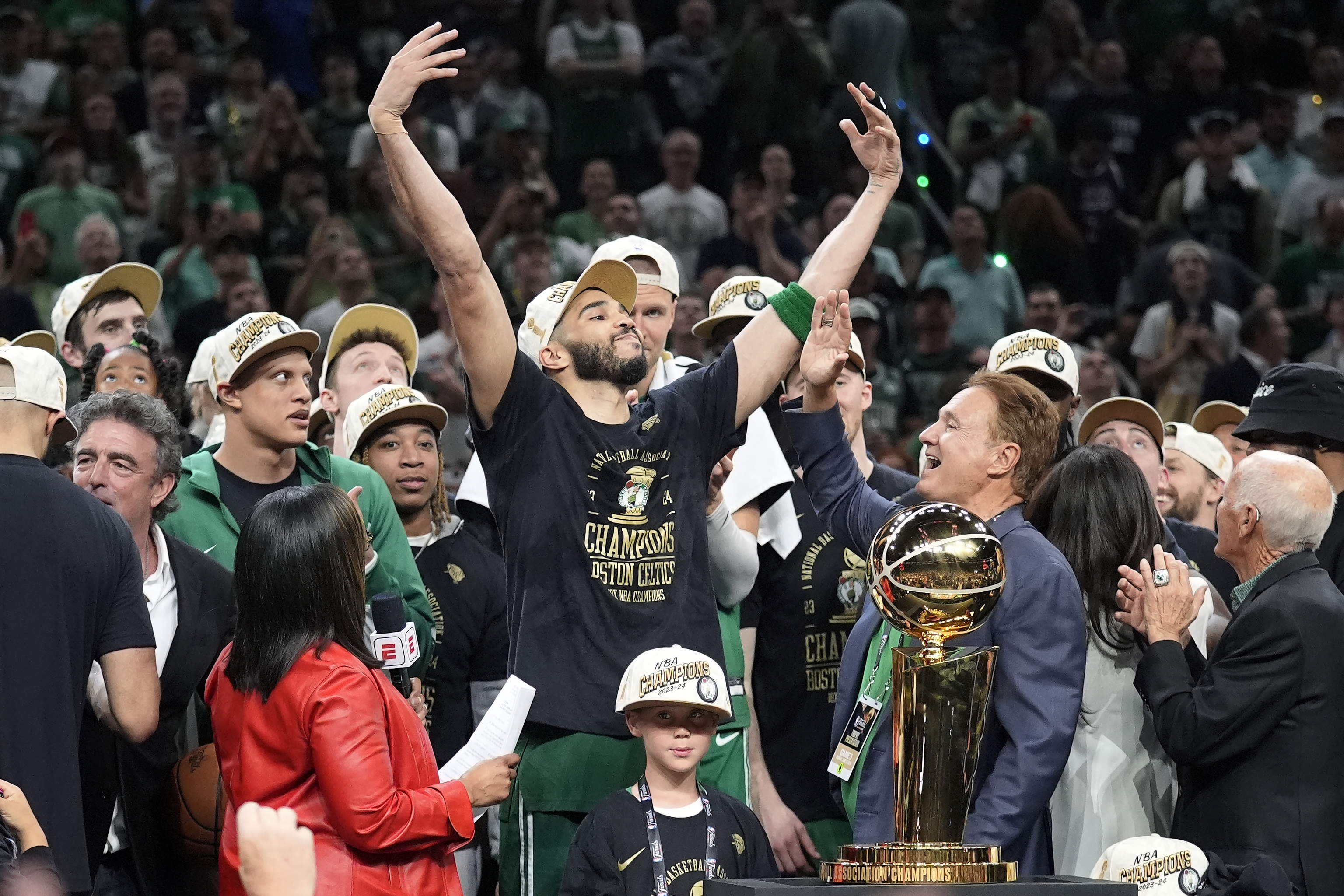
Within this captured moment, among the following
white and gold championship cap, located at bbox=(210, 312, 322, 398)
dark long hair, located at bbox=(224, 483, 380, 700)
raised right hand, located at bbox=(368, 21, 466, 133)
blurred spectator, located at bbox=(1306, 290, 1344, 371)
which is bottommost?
blurred spectator, located at bbox=(1306, 290, 1344, 371)

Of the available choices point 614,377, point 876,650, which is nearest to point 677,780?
point 876,650

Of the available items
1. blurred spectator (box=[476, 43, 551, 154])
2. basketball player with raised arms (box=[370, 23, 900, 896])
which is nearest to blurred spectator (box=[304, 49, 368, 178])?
blurred spectator (box=[476, 43, 551, 154])

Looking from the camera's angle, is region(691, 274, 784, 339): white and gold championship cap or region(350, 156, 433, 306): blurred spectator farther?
region(350, 156, 433, 306): blurred spectator

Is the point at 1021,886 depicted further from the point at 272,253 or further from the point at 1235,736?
the point at 272,253

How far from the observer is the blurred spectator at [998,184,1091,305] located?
1168 cm

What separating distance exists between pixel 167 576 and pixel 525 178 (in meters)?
7.15

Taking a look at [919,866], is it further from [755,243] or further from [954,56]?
[954,56]

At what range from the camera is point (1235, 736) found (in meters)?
4.20

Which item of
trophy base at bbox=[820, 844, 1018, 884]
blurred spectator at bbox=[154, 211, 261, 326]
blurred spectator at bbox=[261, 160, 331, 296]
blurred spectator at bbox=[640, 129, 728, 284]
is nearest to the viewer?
trophy base at bbox=[820, 844, 1018, 884]

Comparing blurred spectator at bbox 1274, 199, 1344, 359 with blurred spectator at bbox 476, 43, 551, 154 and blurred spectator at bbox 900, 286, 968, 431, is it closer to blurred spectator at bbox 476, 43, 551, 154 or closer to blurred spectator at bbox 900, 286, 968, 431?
blurred spectator at bbox 900, 286, 968, 431

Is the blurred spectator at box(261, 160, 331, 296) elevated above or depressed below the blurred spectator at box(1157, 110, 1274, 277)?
above

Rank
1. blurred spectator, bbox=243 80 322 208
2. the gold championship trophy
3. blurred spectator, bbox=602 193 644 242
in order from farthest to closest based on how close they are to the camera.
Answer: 1. blurred spectator, bbox=243 80 322 208
2. blurred spectator, bbox=602 193 644 242
3. the gold championship trophy

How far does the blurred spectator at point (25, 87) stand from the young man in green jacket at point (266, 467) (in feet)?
23.9

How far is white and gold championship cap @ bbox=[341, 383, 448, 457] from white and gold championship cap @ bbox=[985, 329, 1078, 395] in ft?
6.10
